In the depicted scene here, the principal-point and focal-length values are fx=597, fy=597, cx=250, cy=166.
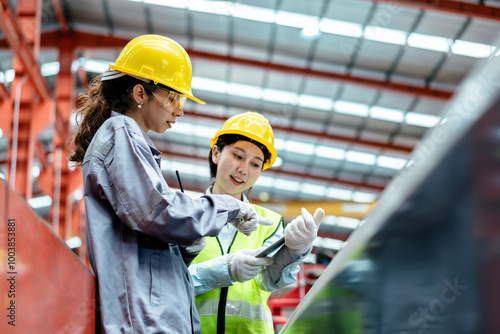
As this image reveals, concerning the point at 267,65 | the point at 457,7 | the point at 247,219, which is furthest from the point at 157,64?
the point at 267,65

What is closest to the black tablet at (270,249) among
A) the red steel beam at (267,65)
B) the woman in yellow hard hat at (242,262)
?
the woman in yellow hard hat at (242,262)

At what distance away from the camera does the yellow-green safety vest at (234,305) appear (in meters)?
3.13

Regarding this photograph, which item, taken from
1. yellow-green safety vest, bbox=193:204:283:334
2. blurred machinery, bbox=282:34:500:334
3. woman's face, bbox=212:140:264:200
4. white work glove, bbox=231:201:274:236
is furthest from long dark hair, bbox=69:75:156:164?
blurred machinery, bbox=282:34:500:334

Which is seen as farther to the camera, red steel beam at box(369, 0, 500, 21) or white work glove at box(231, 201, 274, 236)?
red steel beam at box(369, 0, 500, 21)

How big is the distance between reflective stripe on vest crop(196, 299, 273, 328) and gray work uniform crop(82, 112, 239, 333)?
93 cm

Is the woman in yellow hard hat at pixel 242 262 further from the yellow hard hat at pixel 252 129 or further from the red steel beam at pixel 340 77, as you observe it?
the red steel beam at pixel 340 77

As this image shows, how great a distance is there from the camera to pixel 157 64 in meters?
2.59

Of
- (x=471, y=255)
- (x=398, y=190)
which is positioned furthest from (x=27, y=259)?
(x=471, y=255)

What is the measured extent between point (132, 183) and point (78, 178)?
14056mm

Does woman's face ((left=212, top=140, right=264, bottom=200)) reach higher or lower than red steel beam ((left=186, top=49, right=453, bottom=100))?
lower

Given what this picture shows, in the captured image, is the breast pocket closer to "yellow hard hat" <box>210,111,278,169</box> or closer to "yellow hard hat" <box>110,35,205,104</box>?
"yellow hard hat" <box>110,35,205,104</box>

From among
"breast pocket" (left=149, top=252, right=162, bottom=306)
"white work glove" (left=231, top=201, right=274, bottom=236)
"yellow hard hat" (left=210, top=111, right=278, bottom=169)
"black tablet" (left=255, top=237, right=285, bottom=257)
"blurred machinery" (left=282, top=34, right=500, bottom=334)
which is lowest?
"blurred machinery" (left=282, top=34, right=500, bottom=334)

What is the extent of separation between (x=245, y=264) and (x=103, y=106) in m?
1.06

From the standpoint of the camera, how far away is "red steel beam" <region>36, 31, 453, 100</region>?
15125mm
